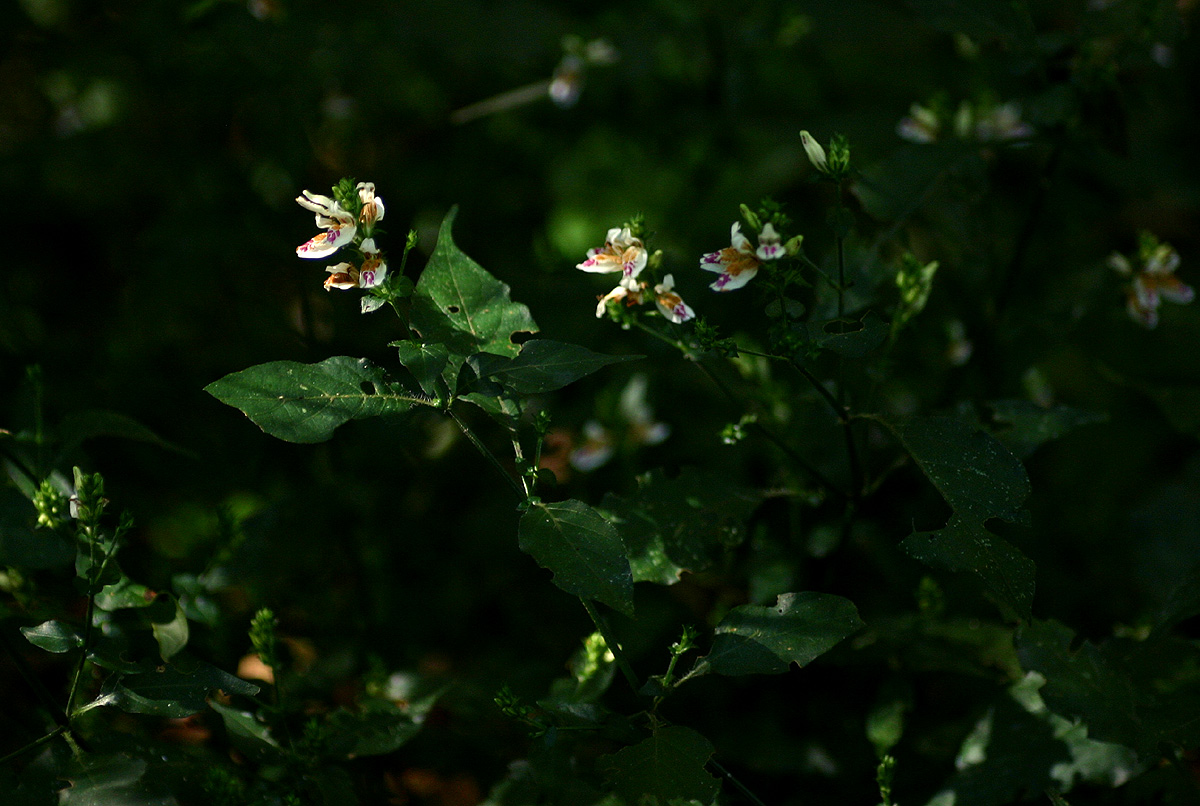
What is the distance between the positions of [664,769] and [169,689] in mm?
686

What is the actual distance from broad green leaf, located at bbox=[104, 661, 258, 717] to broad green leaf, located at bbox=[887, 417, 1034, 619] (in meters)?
0.96

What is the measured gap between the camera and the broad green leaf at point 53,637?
50.4 inches

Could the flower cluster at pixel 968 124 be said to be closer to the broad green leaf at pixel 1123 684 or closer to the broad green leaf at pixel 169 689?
the broad green leaf at pixel 1123 684

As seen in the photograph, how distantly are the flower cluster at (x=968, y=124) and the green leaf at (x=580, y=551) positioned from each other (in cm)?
136

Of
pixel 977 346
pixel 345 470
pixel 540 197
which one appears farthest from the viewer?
pixel 540 197

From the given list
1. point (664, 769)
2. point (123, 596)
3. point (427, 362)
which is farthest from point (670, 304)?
point (123, 596)

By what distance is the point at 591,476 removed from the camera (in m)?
2.32

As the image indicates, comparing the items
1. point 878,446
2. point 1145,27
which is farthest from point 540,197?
point 1145,27

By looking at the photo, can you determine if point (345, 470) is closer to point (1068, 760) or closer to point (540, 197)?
point (540, 197)

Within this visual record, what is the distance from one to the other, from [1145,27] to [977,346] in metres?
0.68

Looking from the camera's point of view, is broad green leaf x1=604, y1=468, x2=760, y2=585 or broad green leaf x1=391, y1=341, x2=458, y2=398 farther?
broad green leaf x1=604, y1=468, x2=760, y2=585

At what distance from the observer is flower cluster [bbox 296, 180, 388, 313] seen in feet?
3.93

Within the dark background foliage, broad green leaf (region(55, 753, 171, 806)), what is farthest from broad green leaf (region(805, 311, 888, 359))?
broad green leaf (region(55, 753, 171, 806))

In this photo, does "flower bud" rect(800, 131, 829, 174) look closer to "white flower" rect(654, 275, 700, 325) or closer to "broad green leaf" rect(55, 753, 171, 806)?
"white flower" rect(654, 275, 700, 325)
